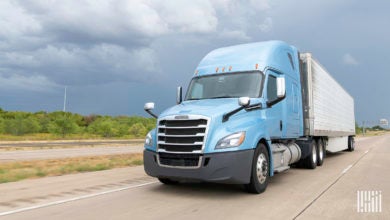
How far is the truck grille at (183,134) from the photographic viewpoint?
7016 millimetres

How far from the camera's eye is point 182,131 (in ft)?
23.6

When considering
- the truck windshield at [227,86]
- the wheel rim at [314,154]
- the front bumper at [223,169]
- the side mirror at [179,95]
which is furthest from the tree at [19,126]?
the front bumper at [223,169]

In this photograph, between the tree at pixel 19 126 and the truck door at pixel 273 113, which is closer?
the truck door at pixel 273 113

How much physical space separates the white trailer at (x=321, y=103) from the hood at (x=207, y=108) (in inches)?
195

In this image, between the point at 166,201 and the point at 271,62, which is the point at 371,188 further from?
the point at 166,201

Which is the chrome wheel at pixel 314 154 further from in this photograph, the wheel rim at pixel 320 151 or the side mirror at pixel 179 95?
the side mirror at pixel 179 95

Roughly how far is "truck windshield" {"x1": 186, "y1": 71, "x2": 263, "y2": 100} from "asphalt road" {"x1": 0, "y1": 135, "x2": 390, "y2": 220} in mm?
2168

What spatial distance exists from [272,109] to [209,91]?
1575 millimetres

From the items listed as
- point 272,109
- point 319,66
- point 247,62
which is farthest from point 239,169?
point 319,66

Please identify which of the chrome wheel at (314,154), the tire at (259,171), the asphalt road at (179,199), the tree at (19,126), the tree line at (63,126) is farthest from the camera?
the tree line at (63,126)

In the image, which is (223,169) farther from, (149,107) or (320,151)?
(320,151)

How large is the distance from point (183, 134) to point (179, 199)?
1277 mm

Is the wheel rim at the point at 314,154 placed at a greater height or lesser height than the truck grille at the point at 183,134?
lesser

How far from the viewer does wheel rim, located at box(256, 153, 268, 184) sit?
7518 mm
